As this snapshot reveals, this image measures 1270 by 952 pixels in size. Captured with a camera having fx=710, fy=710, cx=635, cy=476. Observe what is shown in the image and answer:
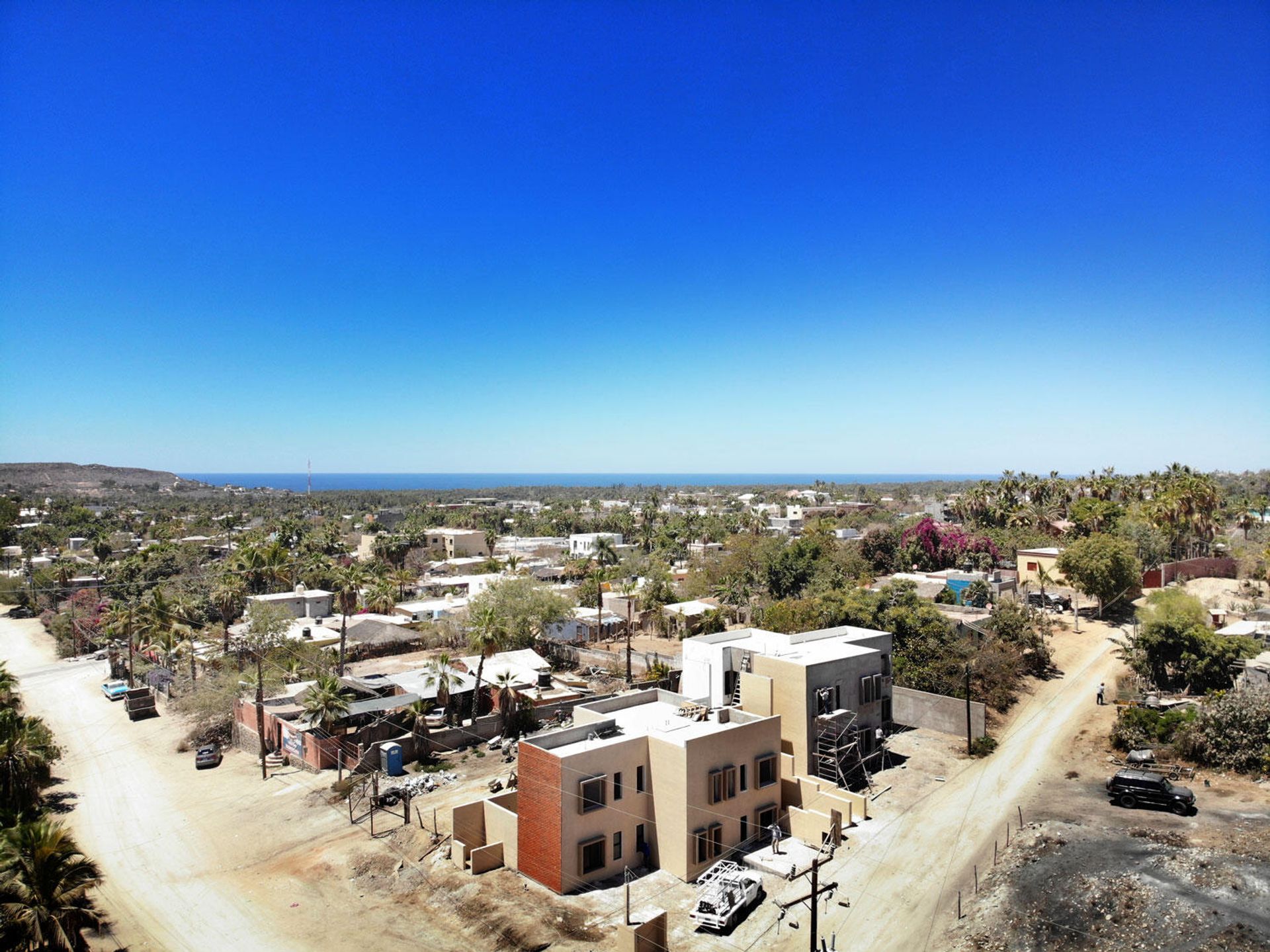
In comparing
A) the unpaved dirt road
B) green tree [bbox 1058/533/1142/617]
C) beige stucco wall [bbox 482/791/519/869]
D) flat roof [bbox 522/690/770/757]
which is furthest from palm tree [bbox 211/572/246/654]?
green tree [bbox 1058/533/1142/617]

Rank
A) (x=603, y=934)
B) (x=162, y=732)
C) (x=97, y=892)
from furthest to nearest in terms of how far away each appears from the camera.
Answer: (x=162, y=732) < (x=97, y=892) < (x=603, y=934)

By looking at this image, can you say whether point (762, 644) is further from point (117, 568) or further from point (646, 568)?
point (117, 568)

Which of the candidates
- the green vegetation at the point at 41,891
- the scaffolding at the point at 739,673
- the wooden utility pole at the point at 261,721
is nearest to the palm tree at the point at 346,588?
the wooden utility pole at the point at 261,721

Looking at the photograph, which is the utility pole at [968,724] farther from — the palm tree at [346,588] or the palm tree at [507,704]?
the palm tree at [346,588]

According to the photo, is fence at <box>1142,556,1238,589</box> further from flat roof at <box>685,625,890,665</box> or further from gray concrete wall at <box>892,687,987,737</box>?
flat roof at <box>685,625,890,665</box>

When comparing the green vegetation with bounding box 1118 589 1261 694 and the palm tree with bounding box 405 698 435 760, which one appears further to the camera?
the green vegetation with bounding box 1118 589 1261 694

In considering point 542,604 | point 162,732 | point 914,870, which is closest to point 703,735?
point 914,870

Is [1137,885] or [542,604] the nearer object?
[1137,885]

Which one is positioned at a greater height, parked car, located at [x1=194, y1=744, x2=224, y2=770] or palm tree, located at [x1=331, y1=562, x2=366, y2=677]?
palm tree, located at [x1=331, y1=562, x2=366, y2=677]

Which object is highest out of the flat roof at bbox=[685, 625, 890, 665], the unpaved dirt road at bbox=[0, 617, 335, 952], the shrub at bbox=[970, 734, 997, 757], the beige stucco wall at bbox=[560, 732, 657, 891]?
the flat roof at bbox=[685, 625, 890, 665]
